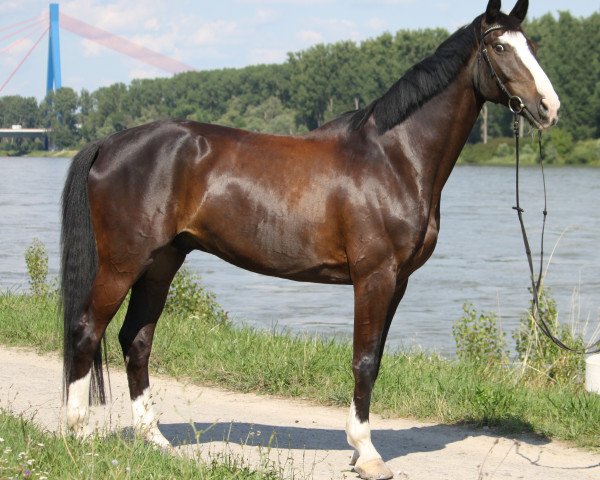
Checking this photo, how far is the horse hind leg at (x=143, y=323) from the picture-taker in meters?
5.71

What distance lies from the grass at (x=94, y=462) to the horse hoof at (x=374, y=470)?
70cm

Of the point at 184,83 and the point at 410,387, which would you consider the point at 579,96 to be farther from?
the point at 410,387

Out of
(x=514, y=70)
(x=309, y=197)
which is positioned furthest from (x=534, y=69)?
(x=309, y=197)

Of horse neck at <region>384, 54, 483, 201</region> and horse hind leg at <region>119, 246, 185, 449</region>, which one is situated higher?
horse neck at <region>384, 54, 483, 201</region>

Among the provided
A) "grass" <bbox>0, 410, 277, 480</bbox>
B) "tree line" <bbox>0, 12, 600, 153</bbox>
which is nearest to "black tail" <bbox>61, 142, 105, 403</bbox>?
"grass" <bbox>0, 410, 277, 480</bbox>

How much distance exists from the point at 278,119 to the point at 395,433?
7247 cm

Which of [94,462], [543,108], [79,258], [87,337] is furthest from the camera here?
[79,258]

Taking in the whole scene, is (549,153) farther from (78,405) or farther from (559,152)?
(78,405)

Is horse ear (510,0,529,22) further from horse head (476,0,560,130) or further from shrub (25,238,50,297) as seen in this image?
shrub (25,238,50,297)

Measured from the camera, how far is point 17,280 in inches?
677

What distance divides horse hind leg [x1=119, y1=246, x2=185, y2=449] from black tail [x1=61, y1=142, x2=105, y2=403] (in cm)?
23

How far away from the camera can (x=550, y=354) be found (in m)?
8.69

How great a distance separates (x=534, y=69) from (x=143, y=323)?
266 centimetres

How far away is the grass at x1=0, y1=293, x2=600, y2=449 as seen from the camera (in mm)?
6277
